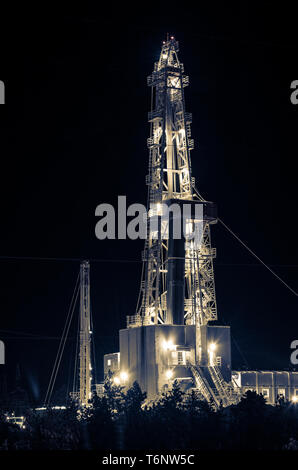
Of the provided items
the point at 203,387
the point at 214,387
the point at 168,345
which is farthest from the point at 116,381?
the point at 214,387

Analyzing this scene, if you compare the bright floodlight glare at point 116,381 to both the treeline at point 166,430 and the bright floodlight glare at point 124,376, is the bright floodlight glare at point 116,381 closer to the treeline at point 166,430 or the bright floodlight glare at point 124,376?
the bright floodlight glare at point 124,376

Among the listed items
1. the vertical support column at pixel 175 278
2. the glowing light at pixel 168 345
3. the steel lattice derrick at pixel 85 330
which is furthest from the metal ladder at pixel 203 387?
the steel lattice derrick at pixel 85 330

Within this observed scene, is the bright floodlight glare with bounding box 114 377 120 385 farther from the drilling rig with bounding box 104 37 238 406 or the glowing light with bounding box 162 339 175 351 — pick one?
the glowing light with bounding box 162 339 175 351

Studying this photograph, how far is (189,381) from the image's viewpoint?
60125 mm

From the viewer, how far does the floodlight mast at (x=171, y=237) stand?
203ft

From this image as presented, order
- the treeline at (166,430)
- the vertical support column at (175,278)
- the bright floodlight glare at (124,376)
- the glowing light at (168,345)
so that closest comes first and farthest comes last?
1. the treeline at (166,430)
2. the glowing light at (168,345)
3. the vertical support column at (175,278)
4. the bright floodlight glare at (124,376)

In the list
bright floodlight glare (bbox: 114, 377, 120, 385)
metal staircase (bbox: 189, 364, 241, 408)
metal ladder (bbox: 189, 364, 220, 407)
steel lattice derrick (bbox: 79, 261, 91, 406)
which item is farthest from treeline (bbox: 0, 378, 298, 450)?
steel lattice derrick (bbox: 79, 261, 91, 406)

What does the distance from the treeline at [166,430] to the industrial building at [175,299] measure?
25.6 feet

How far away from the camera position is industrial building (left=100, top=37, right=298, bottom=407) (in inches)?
2366

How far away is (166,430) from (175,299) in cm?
1467

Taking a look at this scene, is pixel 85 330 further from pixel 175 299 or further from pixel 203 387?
→ pixel 203 387

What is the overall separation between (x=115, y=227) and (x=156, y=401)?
15.4 meters

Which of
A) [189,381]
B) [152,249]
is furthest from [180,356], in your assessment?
[152,249]
